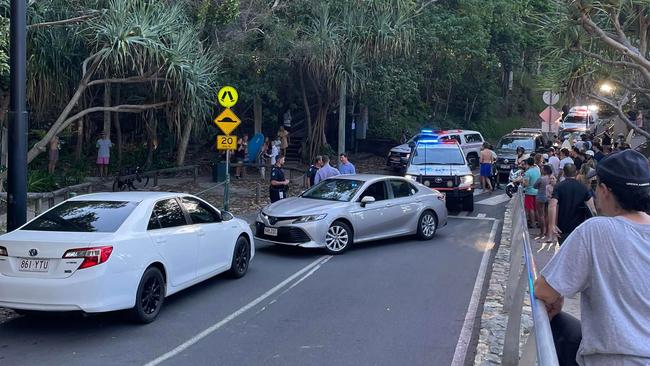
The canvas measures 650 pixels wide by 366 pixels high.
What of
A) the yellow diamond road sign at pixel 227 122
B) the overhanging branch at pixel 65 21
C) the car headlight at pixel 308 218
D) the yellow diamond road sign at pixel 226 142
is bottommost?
the car headlight at pixel 308 218

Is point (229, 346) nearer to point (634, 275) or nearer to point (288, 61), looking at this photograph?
point (634, 275)

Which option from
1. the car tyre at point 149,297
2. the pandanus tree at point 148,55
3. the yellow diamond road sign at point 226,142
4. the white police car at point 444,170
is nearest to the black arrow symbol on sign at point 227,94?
the yellow diamond road sign at point 226,142

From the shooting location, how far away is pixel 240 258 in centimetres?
1005

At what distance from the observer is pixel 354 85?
2444 centimetres

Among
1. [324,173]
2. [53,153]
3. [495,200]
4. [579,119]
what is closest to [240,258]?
[324,173]

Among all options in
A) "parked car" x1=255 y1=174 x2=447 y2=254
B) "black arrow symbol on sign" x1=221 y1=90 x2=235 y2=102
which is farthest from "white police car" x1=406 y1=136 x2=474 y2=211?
"black arrow symbol on sign" x1=221 y1=90 x2=235 y2=102

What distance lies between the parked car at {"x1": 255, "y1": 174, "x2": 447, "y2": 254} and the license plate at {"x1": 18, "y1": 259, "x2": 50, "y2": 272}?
5.28 metres

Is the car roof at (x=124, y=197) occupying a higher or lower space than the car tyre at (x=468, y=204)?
higher

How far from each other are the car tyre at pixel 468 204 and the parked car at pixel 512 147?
20.8 ft

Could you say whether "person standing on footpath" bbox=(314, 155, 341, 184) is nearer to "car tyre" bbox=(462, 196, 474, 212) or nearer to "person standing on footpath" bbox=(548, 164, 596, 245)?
"car tyre" bbox=(462, 196, 474, 212)

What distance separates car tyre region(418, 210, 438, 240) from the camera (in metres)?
13.6

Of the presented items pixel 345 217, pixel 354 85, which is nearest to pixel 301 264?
pixel 345 217

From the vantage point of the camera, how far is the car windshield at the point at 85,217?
7414 mm

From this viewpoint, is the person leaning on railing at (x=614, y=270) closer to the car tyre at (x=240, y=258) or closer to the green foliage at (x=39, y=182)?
the car tyre at (x=240, y=258)
